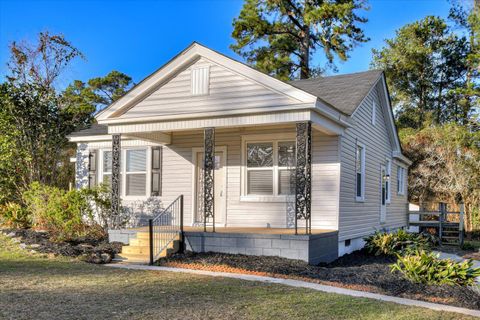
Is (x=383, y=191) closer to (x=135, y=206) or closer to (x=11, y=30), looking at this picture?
(x=135, y=206)

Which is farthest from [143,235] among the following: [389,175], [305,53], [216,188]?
[305,53]

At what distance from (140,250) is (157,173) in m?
3.71

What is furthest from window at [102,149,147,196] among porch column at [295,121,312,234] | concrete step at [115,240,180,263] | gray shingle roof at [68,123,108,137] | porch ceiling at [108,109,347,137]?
porch column at [295,121,312,234]

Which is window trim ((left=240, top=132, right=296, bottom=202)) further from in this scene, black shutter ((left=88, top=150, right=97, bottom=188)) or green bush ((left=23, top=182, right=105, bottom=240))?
black shutter ((left=88, top=150, right=97, bottom=188))

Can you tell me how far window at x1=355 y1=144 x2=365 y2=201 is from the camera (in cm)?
1266

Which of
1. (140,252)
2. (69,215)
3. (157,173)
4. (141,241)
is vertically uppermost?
(157,173)

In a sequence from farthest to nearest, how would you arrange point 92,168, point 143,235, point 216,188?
point 92,168 < point 216,188 < point 143,235

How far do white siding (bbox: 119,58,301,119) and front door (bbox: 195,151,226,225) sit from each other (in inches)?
80.6

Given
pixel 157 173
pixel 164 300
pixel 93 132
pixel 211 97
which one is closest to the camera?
pixel 164 300

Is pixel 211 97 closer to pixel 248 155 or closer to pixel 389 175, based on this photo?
pixel 248 155

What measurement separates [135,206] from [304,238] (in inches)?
245

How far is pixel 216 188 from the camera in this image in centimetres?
1255

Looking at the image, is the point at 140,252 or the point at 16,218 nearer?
the point at 140,252

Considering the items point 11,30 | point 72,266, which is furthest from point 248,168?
point 11,30
